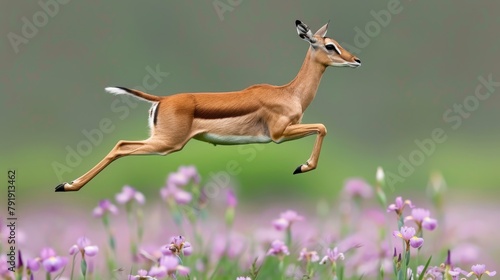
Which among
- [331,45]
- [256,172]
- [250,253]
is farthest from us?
[256,172]

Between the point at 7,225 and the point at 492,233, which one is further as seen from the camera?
the point at 492,233

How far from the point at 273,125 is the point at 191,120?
0.29m

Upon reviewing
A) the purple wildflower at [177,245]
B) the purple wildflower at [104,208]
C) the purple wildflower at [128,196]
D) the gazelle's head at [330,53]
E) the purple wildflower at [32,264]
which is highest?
the gazelle's head at [330,53]

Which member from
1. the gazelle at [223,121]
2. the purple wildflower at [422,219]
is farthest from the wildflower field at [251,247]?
the gazelle at [223,121]

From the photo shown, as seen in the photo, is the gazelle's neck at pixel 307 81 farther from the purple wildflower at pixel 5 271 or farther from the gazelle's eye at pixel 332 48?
the purple wildflower at pixel 5 271

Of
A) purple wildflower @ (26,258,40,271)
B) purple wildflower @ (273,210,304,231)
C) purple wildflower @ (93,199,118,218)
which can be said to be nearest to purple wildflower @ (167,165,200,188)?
purple wildflower @ (93,199,118,218)

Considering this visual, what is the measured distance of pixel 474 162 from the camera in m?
12.9

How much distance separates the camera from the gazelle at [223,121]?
2.96 meters

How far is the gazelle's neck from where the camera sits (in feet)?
10.3

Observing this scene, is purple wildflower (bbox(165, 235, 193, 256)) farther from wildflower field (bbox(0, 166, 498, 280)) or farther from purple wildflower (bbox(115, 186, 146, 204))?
purple wildflower (bbox(115, 186, 146, 204))

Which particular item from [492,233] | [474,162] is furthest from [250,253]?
[474,162]

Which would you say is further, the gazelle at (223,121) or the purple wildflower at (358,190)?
the purple wildflower at (358,190)

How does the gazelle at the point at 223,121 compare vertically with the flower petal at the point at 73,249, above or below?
above

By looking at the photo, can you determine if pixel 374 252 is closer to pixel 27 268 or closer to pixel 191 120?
pixel 191 120
